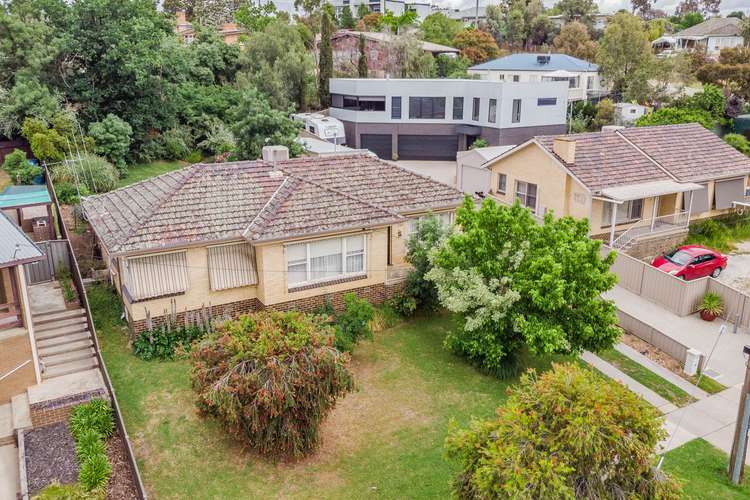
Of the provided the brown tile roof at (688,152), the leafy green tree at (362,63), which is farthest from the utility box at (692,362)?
the leafy green tree at (362,63)

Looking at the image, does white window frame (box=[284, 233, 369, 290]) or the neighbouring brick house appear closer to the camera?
white window frame (box=[284, 233, 369, 290])

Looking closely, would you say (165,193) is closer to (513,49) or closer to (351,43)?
(351,43)

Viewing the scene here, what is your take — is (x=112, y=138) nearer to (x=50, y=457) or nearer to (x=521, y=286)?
(x=50, y=457)

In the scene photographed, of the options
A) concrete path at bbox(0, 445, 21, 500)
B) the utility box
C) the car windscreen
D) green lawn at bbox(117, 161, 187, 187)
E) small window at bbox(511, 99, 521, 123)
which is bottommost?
the utility box

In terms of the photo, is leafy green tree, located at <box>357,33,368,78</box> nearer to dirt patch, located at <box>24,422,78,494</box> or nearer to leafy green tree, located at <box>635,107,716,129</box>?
leafy green tree, located at <box>635,107,716,129</box>

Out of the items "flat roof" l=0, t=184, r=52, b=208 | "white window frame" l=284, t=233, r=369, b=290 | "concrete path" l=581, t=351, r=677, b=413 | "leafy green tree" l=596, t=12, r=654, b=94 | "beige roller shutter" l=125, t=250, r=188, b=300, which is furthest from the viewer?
"leafy green tree" l=596, t=12, r=654, b=94

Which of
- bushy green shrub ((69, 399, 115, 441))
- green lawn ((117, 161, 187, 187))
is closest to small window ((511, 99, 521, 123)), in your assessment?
green lawn ((117, 161, 187, 187))

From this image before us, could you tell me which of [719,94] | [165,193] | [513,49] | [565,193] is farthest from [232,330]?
[513,49]
